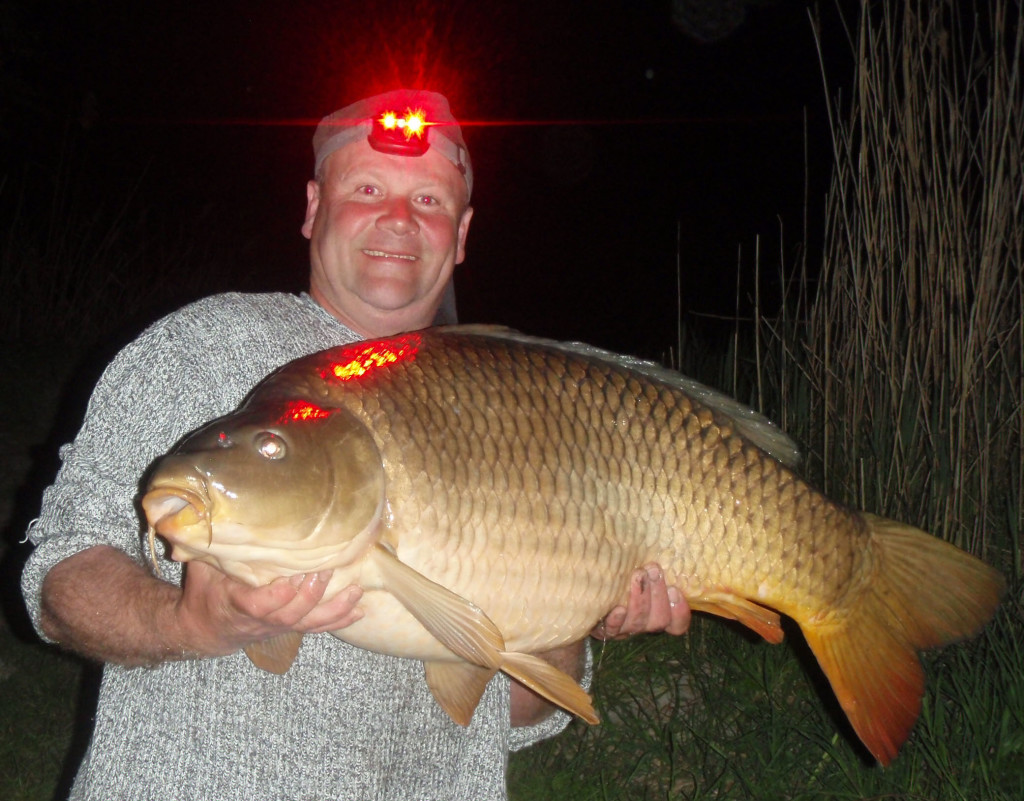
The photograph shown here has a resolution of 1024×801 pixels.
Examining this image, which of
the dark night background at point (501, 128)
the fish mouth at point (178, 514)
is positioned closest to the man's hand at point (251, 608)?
the fish mouth at point (178, 514)

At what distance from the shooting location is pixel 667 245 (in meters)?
18.4

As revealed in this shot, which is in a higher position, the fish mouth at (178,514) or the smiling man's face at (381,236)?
the smiling man's face at (381,236)

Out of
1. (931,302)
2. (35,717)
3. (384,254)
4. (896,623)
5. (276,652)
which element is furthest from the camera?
(35,717)

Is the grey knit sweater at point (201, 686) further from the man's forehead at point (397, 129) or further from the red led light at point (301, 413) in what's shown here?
the man's forehead at point (397, 129)

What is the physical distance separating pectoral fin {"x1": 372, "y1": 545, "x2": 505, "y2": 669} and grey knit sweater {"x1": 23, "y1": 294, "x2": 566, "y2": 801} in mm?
265

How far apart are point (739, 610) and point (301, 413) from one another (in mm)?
747

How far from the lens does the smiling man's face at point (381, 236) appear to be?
Result: 1825 mm

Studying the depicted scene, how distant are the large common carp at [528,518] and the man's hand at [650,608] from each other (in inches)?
0.8

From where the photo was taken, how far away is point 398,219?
72.0 inches

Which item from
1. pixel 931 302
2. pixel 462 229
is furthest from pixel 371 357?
pixel 931 302

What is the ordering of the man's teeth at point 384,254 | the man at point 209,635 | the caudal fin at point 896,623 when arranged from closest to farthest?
the man at point 209,635 → the caudal fin at point 896,623 → the man's teeth at point 384,254

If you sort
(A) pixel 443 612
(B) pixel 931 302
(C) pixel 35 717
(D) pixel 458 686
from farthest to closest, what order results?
1. (C) pixel 35 717
2. (B) pixel 931 302
3. (D) pixel 458 686
4. (A) pixel 443 612

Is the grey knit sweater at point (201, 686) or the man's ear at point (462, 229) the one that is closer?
the grey knit sweater at point (201, 686)

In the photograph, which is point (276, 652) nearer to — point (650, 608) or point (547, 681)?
point (547, 681)
